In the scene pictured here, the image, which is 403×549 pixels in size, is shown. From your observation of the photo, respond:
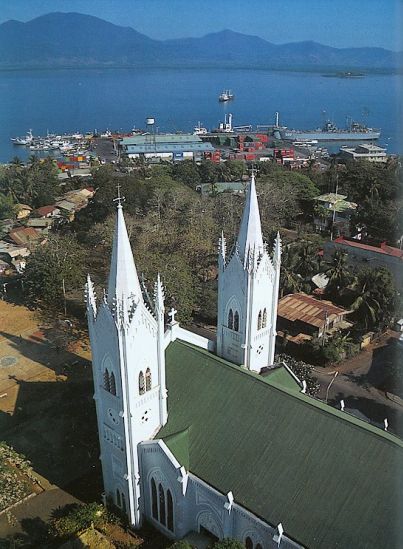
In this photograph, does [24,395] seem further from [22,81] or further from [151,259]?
[22,81]

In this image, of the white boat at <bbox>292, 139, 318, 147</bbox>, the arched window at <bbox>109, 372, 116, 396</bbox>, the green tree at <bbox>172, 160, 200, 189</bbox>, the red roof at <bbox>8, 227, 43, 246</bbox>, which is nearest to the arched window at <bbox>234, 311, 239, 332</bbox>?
the arched window at <bbox>109, 372, 116, 396</bbox>

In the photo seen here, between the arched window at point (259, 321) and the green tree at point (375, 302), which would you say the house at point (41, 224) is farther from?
the arched window at point (259, 321)

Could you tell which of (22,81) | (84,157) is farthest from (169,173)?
(22,81)

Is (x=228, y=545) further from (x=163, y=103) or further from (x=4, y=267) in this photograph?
(x=163, y=103)

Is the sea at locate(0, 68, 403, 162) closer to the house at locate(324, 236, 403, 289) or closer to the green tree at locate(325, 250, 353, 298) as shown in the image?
the house at locate(324, 236, 403, 289)

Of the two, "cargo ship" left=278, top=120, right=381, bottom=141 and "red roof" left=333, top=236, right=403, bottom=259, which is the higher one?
"cargo ship" left=278, top=120, right=381, bottom=141

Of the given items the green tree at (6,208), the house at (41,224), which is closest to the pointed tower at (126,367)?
the house at (41,224)
